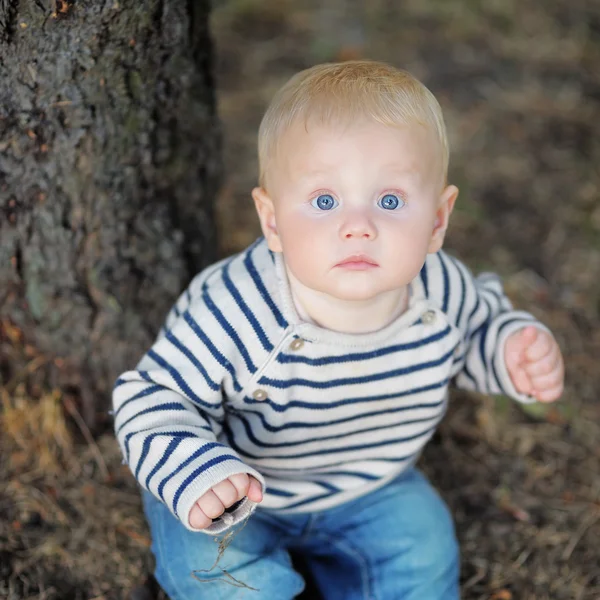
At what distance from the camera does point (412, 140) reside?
159cm

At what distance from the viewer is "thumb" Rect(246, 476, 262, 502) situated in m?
1.55

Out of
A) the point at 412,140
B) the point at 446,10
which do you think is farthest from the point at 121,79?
the point at 446,10

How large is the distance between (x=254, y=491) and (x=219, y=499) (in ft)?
0.22

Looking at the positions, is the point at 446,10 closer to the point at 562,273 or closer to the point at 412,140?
the point at 562,273

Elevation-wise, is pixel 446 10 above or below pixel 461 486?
above

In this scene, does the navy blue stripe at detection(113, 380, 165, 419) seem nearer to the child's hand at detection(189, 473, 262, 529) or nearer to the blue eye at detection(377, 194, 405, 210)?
the child's hand at detection(189, 473, 262, 529)

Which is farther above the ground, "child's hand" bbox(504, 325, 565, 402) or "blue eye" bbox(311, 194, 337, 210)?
"blue eye" bbox(311, 194, 337, 210)

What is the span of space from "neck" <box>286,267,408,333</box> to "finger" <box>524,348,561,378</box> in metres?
0.39

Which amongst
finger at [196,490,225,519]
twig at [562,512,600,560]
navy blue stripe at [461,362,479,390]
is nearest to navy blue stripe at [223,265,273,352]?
finger at [196,490,225,519]

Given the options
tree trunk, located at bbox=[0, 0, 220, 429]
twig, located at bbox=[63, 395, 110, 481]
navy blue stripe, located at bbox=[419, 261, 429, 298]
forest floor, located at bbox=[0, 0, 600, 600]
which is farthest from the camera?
twig, located at bbox=[63, 395, 110, 481]

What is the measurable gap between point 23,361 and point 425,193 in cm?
126

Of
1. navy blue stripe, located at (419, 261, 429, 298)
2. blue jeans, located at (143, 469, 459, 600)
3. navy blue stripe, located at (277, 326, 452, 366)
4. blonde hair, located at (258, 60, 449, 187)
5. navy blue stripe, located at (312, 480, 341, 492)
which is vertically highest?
blonde hair, located at (258, 60, 449, 187)

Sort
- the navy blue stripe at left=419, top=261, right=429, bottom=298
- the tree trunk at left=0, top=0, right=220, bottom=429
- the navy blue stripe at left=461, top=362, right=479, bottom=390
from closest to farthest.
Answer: the tree trunk at left=0, top=0, right=220, bottom=429, the navy blue stripe at left=419, top=261, right=429, bottom=298, the navy blue stripe at left=461, top=362, right=479, bottom=390

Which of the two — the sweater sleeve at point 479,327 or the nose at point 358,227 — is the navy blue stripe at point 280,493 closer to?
the sweater sleeve at point 479,327
